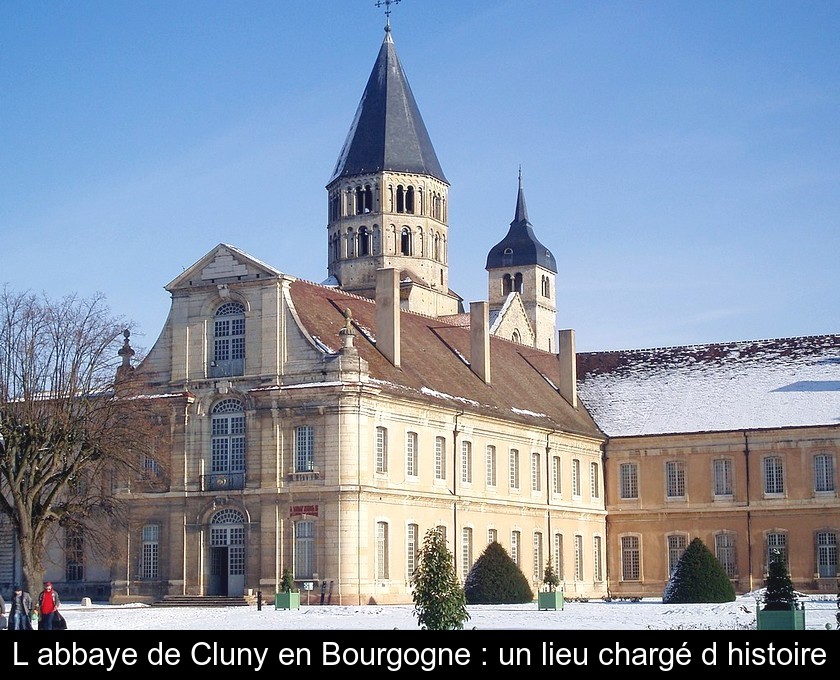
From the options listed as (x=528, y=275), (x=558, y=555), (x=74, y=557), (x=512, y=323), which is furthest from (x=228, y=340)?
(x=528, y=275)

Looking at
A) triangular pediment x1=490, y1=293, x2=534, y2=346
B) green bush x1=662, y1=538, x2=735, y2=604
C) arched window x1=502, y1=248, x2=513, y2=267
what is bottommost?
green bush x1=662, y1=538, x2=735, y2=604

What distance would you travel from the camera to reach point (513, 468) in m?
60.6

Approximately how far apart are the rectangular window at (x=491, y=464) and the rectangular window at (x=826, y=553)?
48.4ft

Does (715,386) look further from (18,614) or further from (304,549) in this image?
(18,614)

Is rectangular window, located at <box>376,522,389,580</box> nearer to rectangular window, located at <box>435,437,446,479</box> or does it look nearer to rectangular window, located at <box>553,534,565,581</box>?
rectangular window, located at <box>435,437,446,479</box>

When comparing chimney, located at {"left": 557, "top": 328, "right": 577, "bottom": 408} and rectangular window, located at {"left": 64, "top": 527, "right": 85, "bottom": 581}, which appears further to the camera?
chimney, located at {"left": 557, "top": 328, "right": 577, "bottom": 408}

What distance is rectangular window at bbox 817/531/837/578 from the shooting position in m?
63.8

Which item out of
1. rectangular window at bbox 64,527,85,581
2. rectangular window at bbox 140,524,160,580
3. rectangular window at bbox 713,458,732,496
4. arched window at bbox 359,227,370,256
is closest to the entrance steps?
rectangular window at bbox 140,524,160,580

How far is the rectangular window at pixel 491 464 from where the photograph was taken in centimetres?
5862

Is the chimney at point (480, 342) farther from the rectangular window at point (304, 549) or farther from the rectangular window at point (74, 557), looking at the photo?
the rectangular window at point (74, 557)

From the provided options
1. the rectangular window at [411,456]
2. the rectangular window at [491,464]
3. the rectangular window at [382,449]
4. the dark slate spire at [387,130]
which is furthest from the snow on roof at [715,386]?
the dark slate spire at [387,130]

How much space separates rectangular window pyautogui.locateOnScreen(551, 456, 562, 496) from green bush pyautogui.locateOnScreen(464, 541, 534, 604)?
12.0m

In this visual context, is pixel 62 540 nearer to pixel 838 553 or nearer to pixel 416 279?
pixel 838 553
